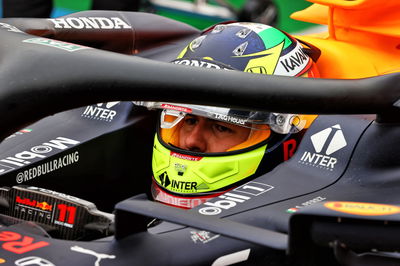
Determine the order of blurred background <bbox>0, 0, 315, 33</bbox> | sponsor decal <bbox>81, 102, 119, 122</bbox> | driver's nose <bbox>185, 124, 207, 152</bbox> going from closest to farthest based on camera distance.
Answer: driver's nose <bbox>185, 124, 207, 152</bbox> → sponsor decal <bbox>81, 102, 119, 122</bbox> → blurred background <bbox>0, 0, 315, 33</bbox>

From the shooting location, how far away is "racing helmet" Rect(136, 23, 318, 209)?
2.64 m

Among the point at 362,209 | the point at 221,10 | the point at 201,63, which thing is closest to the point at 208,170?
the point at 201,63

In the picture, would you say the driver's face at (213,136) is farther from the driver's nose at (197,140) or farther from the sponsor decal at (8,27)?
the sponsor decal at (8,27)

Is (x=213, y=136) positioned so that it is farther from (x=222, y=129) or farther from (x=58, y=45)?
(x=58, y=45)

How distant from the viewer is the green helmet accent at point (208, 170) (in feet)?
8.64

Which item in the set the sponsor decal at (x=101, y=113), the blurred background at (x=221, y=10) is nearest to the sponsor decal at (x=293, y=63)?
the sponsor decal at (x=101, y=113)

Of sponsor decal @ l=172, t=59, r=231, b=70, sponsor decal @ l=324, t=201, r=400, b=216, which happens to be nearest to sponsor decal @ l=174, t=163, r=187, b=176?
sponsor decal @ l=172, t=59, r=231, b=70

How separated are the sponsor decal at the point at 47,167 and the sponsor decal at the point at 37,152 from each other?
0.09 ft

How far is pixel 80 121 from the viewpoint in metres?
3.07

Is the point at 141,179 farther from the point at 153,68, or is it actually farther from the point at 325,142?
the point at 153,68

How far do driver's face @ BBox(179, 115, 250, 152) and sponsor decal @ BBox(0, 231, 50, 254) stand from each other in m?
0.70

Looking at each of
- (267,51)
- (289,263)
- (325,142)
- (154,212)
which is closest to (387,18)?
(267,51)

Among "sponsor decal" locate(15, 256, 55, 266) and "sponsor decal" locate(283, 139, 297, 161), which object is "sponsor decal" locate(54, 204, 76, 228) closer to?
"sponsor decal" locate(15, 256, 55, 266)

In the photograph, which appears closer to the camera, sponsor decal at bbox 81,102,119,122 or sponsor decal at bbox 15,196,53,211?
sponsor decal at bbox 15,196,53,211
